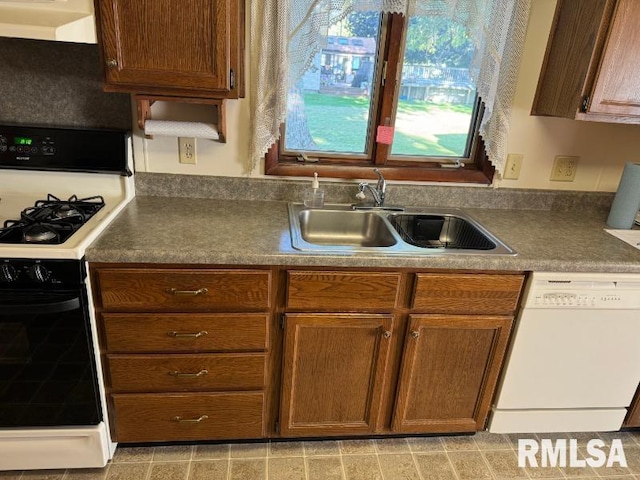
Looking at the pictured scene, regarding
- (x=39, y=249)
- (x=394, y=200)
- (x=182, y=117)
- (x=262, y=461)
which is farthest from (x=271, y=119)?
(x=262, y=461)

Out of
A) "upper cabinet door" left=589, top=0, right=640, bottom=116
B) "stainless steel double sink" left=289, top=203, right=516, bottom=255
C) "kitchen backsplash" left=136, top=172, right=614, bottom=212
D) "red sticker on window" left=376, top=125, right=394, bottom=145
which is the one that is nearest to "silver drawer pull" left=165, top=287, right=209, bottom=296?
"stainless steel double sink" left=289, top=203, right=516, bottom=255

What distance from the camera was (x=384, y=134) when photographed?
1.98 m

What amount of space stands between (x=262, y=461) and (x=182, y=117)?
1.44m

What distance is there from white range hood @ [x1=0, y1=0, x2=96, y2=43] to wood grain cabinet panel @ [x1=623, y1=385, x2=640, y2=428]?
2.53 m

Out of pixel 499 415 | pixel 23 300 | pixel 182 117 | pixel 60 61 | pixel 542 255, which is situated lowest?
pixel 499 415

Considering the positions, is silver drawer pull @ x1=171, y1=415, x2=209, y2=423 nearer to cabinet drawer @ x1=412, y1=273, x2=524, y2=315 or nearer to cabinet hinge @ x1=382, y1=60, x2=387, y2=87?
cabinet drawer @ x1=412, y1=273, x2=524, y2=315

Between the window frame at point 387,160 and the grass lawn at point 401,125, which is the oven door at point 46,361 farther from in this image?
the grass lawn at point 401,125

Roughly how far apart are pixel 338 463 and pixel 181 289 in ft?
3.16

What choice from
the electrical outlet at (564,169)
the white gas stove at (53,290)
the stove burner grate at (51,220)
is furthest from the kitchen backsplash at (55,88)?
the electrical outlet at (564,169)

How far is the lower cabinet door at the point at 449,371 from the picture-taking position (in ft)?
5.51

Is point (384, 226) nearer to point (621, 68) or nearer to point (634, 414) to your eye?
point (621, 68)

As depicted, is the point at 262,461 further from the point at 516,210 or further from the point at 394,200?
the point at 516,210

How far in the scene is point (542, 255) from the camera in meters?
1.65

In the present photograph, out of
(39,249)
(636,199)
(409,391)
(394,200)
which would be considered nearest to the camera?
(39,249)
